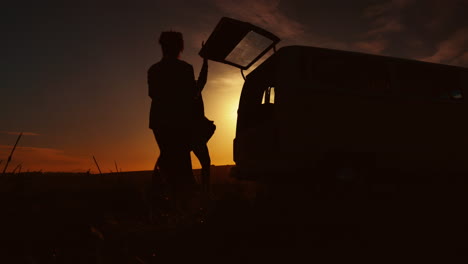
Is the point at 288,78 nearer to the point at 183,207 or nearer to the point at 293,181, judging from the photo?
the point at 293,181

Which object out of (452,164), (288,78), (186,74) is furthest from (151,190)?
(452,164)

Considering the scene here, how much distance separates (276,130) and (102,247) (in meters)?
2.54

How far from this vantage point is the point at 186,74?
411cm

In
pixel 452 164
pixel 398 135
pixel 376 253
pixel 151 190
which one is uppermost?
pixel 398 135

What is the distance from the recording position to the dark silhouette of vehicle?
4234 millimetres

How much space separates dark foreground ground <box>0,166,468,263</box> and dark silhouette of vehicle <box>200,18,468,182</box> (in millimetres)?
407

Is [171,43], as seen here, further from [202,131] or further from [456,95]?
[456,95]

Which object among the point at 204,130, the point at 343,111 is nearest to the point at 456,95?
the point at 343,111

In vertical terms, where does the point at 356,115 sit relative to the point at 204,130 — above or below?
above

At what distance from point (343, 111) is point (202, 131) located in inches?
69.9

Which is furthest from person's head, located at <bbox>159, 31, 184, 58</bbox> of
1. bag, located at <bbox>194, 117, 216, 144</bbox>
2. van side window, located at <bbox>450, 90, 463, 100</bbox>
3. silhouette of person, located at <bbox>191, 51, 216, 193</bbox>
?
van side window, located at <bbox>450, 90, 463, 100</bbox>

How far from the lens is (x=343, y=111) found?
440 cm

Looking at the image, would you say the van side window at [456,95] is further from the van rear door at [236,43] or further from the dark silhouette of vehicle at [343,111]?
the van rear door at [236,43]

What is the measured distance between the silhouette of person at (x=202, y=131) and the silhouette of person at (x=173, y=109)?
99 millimetres
